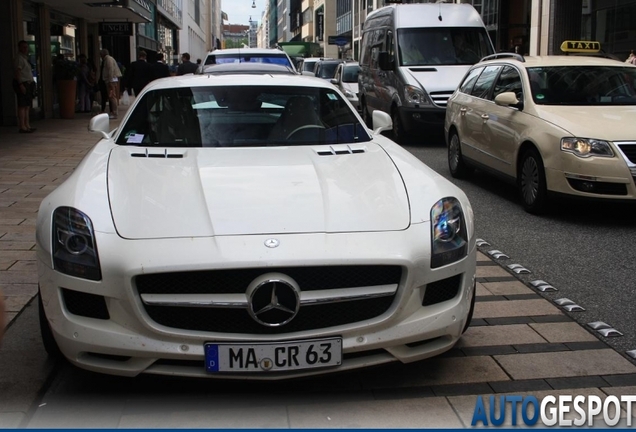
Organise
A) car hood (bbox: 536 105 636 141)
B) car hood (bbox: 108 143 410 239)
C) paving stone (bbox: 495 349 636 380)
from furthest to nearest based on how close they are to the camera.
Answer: car hood (bbox: 536 105 636 141) → paving stone (bbox: 495 349 636 380) → car hood (bbox: 108 143 410 239)

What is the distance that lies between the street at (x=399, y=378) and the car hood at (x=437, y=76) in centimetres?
848

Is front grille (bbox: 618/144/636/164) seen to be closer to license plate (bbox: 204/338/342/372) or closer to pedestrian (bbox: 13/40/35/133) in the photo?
license plate (bbox: 204/338/342/372)

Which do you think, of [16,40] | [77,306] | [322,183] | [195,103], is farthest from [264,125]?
[16,40]

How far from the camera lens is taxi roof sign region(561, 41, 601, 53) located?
10.9 metres

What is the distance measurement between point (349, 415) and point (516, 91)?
246 inches

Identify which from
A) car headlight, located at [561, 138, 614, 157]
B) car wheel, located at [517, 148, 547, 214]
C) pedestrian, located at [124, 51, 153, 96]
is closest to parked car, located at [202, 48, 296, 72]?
pedestrian, located at [124, 51, 153, 96]

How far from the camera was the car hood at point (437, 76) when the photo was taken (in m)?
14.2

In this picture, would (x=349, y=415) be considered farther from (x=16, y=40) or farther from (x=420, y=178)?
(x=16, y=40)

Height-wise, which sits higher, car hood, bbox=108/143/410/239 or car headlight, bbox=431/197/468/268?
car hood, bbox=108/143/410/239

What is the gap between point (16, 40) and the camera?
1792 cm

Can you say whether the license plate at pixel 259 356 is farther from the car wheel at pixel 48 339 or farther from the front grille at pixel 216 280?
the car wheel at pixel 48 339

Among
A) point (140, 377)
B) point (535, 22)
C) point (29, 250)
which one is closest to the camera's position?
point (140, 377)

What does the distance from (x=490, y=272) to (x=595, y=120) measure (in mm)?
2709

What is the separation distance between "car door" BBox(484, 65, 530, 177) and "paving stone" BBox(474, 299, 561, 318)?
3.49m
